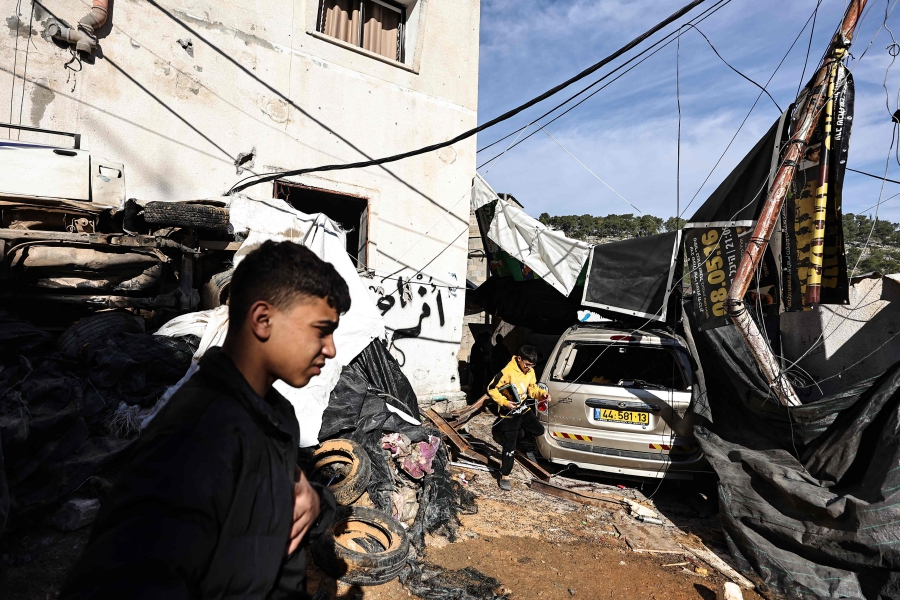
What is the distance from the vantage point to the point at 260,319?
47.7 inches

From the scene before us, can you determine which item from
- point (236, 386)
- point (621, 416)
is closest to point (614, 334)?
point (621, 416)

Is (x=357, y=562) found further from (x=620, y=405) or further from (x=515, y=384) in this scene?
(x=620, y=405)

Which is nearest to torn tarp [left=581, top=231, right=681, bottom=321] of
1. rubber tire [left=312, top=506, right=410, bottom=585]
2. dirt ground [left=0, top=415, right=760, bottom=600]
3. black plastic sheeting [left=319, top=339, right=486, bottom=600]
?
dirt ground [left=0, top=415, right=760, bottom=600]

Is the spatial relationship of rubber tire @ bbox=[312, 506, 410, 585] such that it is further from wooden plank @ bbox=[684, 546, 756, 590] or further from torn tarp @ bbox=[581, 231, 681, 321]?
torn tarp @ bbox=[581, 231, 681, 321]

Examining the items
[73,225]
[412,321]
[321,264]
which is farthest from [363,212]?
[321,264]

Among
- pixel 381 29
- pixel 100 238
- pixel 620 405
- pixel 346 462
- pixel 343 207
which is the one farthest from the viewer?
pixel 343 207

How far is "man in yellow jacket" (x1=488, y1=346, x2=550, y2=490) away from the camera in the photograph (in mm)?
6195

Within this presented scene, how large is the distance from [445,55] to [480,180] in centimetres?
217

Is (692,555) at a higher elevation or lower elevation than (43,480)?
lower

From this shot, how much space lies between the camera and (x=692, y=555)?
15.4 feet

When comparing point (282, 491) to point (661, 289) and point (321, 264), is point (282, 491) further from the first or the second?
point (661, 289)

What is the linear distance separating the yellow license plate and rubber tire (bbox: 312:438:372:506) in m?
2.65

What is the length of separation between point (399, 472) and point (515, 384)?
1.72 m

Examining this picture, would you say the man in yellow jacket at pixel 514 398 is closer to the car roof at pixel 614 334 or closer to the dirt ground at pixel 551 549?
the dirt ground at pixel 551 549
